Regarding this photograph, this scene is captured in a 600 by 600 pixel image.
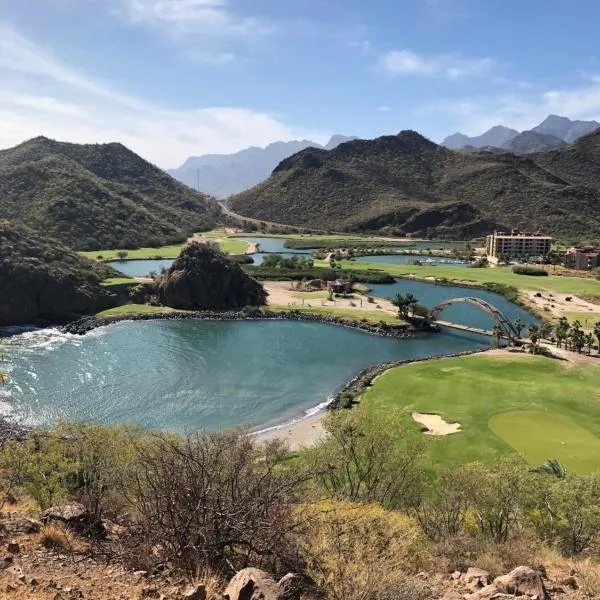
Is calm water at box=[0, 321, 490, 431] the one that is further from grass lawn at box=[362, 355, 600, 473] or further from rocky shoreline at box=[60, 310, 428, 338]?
grass lawn at box=[362, 355, 600, 473]

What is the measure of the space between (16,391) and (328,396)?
3064cm

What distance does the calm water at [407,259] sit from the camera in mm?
Result: 153625

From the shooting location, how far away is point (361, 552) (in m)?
14.0

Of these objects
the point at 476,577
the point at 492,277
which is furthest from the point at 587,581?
the point at 492,277

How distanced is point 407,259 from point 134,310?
98028 mm

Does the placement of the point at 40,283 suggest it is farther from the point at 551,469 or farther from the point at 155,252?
the point at 551,469

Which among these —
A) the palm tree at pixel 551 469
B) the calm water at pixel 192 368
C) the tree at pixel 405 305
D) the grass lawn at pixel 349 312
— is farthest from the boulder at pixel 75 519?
the tree at pixel 405 305

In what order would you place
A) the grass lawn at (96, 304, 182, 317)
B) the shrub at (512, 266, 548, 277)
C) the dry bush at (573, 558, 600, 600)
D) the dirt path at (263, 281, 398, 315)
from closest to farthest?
the dry bush at (573, 558, 600, 600), the grass lawn at (96, 304, 182, 317), the dirt path at (263, 281, 398, 315), the shrub at (512, 266, 548, 277)

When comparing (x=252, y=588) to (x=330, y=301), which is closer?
(x=252, y=588)

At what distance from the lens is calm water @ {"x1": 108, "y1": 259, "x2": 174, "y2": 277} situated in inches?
4943

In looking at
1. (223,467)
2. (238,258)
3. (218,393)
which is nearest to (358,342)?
(218,393)

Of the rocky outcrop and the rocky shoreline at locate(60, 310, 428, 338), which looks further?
the rocky outcrop

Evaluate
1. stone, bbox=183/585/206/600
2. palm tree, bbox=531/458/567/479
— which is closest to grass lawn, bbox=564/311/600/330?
palm tree, bbox=531/458/567/479

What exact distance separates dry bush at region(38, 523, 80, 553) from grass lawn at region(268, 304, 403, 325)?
2648 inches
